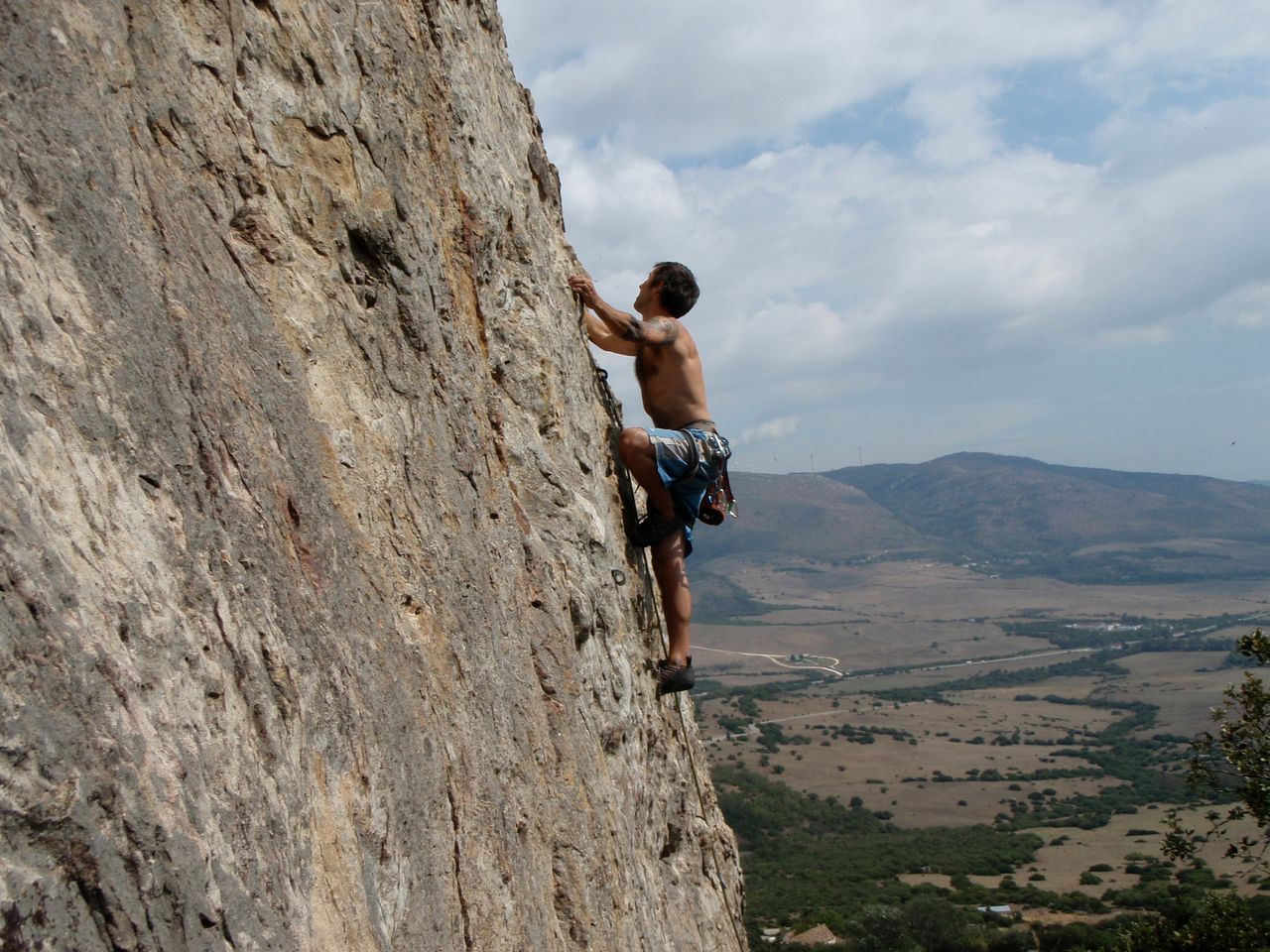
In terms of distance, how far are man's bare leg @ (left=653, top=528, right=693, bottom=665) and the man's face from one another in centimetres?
189

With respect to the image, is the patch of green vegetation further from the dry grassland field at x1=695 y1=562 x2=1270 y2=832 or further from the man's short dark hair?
the man's short dark hair

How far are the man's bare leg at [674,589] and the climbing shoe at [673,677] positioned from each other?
7 centimetres

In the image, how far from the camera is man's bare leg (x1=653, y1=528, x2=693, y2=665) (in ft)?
25.7

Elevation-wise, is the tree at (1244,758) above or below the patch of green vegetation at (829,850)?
above

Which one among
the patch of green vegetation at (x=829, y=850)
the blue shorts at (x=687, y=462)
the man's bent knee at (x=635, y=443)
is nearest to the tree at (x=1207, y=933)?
the blue shorts at (x=687, y=462)

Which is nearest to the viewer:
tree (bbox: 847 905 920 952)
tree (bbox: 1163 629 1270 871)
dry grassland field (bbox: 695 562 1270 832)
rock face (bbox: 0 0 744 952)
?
rock face (bbox: 0 0 744 952)

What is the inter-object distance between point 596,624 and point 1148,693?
117942mm

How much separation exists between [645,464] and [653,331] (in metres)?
1.05

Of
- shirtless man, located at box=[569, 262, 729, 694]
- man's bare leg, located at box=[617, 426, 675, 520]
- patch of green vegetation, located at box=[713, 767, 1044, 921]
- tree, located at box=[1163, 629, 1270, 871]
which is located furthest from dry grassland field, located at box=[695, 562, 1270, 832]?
man's bare leg, located at box=[617, 426, 675, 520]

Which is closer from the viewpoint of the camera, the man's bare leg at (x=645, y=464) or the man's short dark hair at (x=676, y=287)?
the man's bare leg at (x=645, y=464)

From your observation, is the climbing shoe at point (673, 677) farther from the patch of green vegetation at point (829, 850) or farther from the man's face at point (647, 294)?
the patch of green vegetation at point (829, 850)

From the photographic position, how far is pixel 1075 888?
44750mm

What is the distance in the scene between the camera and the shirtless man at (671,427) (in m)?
7.59

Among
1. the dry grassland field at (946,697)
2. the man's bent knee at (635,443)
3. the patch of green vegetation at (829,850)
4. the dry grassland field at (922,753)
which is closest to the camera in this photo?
the man's bent knee at (635,443)
